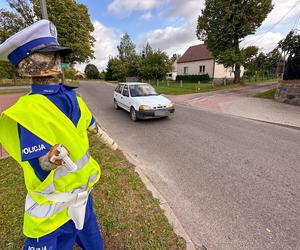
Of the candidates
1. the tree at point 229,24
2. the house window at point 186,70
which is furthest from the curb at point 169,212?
the house window at point 186,70

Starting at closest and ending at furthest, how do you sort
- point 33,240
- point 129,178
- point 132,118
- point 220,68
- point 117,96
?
point 33,240
point 129,178
point 132,118
point 117,96
point 220,68

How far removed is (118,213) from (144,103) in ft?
17.0

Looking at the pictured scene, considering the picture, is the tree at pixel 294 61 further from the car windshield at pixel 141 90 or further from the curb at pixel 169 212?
the curb at pixel 169 212

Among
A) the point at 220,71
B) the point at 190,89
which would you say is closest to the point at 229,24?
the point at 190,89

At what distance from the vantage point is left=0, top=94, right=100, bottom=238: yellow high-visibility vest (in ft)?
3.38

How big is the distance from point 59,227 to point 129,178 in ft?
7.34

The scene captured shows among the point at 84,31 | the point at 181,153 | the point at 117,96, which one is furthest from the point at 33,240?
the point at 84,31

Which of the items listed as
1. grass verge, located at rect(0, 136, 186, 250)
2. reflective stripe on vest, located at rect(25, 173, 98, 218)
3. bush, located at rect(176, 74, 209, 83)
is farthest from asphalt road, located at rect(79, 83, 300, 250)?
bush, located at rect(176, 74, 209, 83)

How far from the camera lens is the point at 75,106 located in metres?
1.32

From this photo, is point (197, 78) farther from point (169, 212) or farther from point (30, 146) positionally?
point (30, 146)

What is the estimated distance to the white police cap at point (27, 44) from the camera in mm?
1163

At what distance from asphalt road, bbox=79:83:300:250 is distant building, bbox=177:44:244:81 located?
30.0 m

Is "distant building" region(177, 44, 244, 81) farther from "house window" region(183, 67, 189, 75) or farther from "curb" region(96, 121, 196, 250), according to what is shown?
"curb" region(96, 121, 196, 250)

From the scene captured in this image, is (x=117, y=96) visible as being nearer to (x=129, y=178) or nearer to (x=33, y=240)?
(x=129, y=178)
